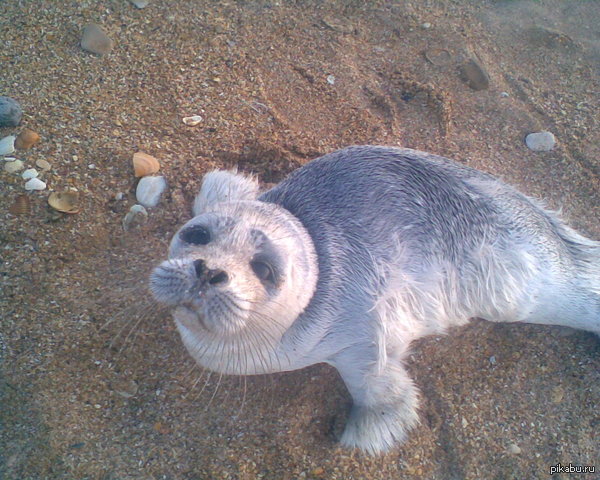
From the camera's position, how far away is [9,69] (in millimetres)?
3537

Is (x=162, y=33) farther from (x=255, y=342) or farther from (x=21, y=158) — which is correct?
(x=255, y=342)

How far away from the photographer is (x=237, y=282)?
2078 mm

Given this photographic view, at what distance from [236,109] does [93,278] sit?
1.65 metres

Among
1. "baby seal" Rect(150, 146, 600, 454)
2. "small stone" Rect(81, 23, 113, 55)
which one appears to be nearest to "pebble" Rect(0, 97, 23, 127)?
"small stone" Rect(81, 23, 113, 55)

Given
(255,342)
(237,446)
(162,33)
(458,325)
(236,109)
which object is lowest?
(237,446)

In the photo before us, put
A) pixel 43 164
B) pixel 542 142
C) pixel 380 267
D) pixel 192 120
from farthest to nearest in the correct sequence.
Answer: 1. pixel 542 142
2. pixel 192 120
3. pixel 43 164
4. pixel 380 267

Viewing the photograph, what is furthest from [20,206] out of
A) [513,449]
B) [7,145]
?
[513,449]

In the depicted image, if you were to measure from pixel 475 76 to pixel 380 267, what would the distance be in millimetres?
2579

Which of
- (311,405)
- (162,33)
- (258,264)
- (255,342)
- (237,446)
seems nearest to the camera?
(258,264)

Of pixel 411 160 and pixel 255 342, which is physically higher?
pixel 411 160

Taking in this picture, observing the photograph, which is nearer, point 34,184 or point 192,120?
point 34,184

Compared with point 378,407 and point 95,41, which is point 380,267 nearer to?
point 378,407

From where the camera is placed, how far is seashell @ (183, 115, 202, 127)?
141 inches

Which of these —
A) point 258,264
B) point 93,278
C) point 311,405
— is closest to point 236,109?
point 93,278
